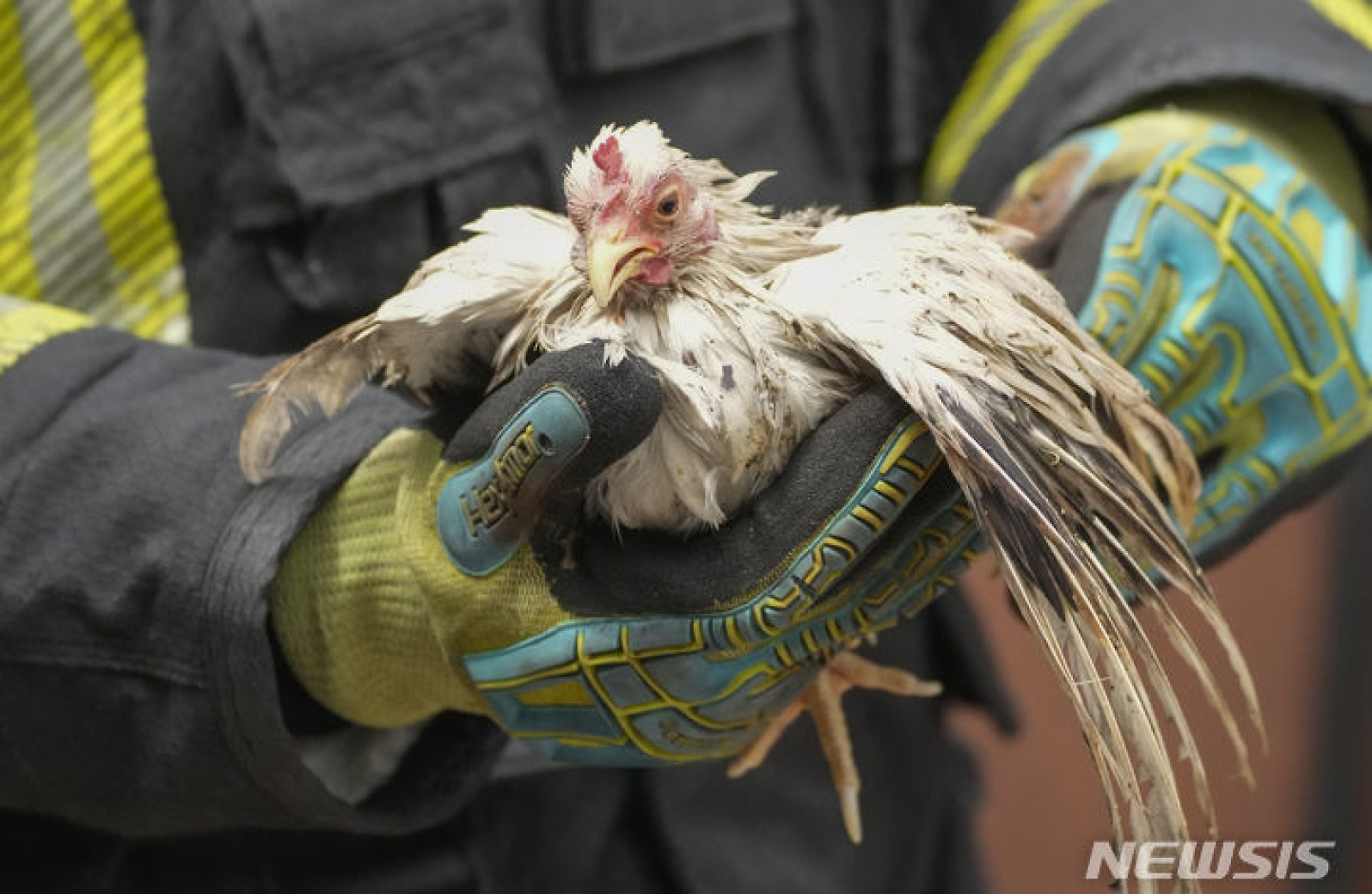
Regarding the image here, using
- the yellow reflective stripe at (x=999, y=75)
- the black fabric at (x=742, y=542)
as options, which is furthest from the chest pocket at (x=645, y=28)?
the black fabric at (x=742, y=542)

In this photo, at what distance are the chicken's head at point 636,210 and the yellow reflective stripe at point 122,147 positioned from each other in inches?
11.0

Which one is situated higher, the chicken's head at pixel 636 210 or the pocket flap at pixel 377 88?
the chicken's head at pixel 636 210

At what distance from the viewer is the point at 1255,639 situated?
1679mm

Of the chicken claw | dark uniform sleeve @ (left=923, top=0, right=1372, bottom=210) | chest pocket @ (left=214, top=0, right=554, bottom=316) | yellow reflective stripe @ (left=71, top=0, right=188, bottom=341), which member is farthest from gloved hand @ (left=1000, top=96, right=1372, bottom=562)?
yellow reflective stripe @ (left=71, top=0, right=188, bottom=341)

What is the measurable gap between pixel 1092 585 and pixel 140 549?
0.40m

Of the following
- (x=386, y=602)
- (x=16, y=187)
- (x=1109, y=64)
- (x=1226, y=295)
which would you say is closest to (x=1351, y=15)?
(x=1109, y=64)

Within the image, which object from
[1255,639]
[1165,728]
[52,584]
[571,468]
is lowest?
[1255,639]

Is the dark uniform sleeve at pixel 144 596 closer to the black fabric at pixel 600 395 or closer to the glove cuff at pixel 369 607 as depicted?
the glove cuff at pixel 369 607

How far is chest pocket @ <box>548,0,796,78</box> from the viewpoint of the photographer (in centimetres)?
83

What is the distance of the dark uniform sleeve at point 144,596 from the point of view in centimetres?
62

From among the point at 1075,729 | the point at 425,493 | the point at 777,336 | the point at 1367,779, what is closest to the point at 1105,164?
the point at 777,336

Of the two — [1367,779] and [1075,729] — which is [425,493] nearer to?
[1075,729]

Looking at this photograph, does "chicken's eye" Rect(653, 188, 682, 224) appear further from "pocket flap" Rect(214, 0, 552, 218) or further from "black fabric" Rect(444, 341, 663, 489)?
"pocket flap" Rect(214, 0, 552, 218)

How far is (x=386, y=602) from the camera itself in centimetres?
63
